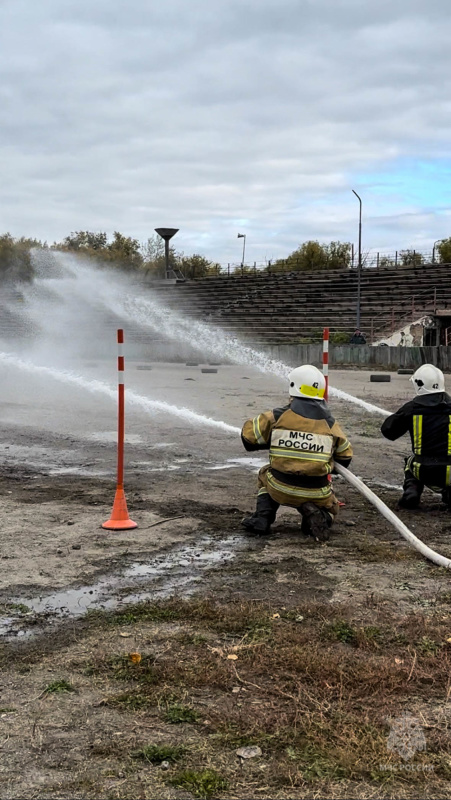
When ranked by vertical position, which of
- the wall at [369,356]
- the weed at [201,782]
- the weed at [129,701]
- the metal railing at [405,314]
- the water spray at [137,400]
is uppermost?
the metal railing at [405,314]

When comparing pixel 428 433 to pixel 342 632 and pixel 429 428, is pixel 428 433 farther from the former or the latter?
pixel 342 632

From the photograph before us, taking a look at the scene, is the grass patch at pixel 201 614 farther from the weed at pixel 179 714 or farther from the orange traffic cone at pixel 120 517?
the orange traffic cone at pixel 120 517

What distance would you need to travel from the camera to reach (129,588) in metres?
5.41

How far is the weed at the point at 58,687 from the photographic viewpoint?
12.5 ft

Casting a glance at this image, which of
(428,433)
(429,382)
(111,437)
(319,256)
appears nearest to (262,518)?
(428,433)

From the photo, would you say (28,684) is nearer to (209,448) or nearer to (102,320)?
(209,448)

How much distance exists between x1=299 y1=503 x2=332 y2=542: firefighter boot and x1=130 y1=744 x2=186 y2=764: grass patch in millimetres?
3565

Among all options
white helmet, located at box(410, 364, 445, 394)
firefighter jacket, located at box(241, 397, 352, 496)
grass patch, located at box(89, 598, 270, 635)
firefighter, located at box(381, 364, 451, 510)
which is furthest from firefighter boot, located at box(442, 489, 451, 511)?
grass patch, located at box(89, 598, 270, 635)

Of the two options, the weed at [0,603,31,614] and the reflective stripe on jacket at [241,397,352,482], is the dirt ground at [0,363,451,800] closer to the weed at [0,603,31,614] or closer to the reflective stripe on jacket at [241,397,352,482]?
the weed at [0,603,31,614]

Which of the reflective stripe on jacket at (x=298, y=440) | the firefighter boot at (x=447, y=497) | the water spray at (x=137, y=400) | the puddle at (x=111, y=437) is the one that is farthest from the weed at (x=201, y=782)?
the water spray at (x=137, y=400)

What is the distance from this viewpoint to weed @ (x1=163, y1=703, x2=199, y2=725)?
11.5 feet

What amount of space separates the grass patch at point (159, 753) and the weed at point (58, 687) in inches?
27.4

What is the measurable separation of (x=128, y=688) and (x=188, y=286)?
53.8 m

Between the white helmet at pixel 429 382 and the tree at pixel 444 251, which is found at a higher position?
the tree at pixel 444 251
